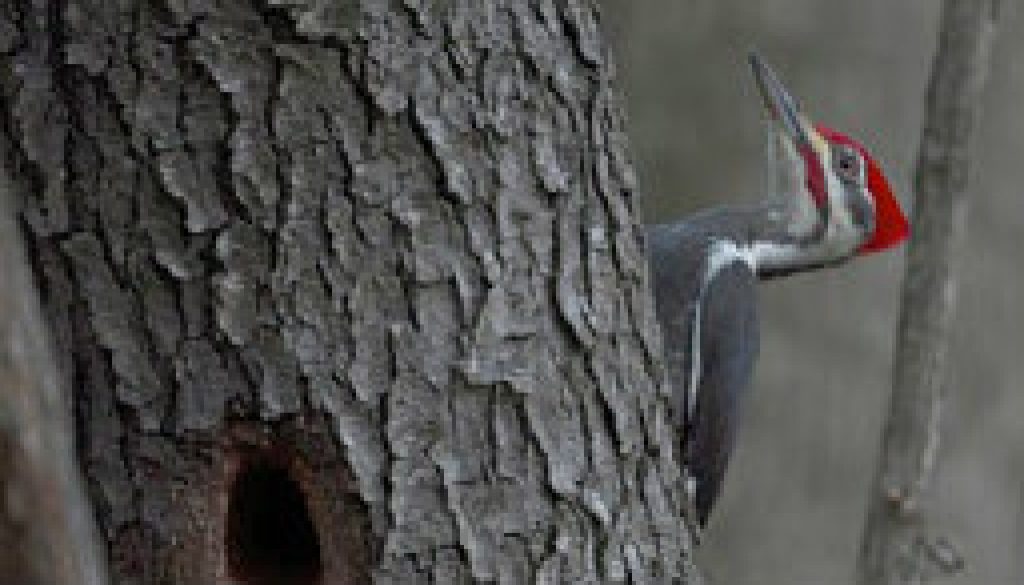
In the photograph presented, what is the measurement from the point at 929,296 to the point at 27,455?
2.14 m

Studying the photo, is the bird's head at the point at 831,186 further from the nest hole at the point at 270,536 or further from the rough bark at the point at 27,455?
the rough bark at the point at 27,455

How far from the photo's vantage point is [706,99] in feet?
21.6

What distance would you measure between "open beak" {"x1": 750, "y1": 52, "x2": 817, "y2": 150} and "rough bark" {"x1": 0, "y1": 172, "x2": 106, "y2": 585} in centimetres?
322

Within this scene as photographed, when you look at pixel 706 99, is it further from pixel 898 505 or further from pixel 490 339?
pixel 490 339

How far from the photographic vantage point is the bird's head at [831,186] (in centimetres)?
498

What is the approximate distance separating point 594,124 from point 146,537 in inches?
28.0

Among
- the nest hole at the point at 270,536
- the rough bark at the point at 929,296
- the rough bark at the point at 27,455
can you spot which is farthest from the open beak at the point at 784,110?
the rough bark at the point at 27,455

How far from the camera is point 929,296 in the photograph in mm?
3697

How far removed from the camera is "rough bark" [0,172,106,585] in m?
1.82

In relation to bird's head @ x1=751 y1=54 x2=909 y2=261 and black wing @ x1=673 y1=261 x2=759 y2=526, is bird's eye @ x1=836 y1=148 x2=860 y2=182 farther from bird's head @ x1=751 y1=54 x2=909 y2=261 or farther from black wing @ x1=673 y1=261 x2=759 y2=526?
black wing @ x1=673 y1=261 x2=759 y2=526

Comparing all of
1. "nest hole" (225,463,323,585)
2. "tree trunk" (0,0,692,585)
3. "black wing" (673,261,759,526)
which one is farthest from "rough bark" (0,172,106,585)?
"black wing" (673,261,759,526)

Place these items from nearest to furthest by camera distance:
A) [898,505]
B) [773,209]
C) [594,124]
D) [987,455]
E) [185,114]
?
1. [185,114]
2. [594,124]
3. [898,505]
4. [773,209]
5. [987,455]

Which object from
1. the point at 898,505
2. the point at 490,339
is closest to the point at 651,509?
the point at 490,339

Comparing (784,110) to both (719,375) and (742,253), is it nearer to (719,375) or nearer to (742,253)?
(742,253)
